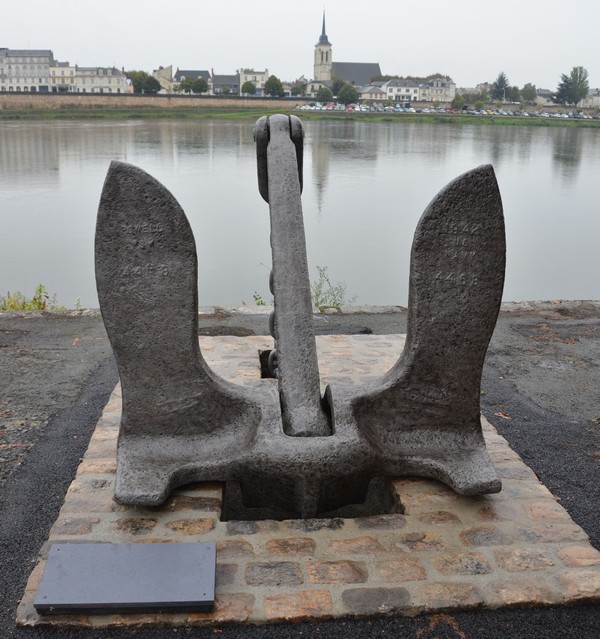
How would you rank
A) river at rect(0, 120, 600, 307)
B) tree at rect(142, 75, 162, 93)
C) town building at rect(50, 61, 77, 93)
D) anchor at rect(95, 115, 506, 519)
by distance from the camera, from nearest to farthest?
anchor at rect(95, 115, 506, 519)
river at rect(0, 120, 600, 307)
tree at rect(142, 75, 162, 93)
town building at rect(50, 61, 77, 93)

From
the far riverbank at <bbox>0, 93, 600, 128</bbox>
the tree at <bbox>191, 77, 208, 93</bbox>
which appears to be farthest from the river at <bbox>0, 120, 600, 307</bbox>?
the tree at <bbox>191, 77, 208, 93</bbox>

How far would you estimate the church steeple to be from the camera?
87.4 m

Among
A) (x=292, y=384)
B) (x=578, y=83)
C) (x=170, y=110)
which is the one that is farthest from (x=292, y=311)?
(x=578, y=83)

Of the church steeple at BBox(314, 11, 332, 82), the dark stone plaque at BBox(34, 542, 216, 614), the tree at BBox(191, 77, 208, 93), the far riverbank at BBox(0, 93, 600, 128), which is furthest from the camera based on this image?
the church steeple at BBox(314, 11, 332, 82)

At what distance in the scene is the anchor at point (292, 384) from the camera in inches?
105

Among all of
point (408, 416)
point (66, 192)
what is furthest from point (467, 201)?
point (66, 192)

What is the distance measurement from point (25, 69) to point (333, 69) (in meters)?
36.1

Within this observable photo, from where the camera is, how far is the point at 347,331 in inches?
225

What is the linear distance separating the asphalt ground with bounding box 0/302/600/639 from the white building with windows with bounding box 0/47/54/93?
79737mm

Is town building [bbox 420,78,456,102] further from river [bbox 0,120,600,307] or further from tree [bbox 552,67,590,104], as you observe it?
river [bbox 0,120,600,307]

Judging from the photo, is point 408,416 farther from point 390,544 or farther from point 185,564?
point 185,564

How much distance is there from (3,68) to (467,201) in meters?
85.0

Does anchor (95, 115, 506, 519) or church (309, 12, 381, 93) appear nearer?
anchor (95, 115, 506, 519)

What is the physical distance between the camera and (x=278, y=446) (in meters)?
2.62
